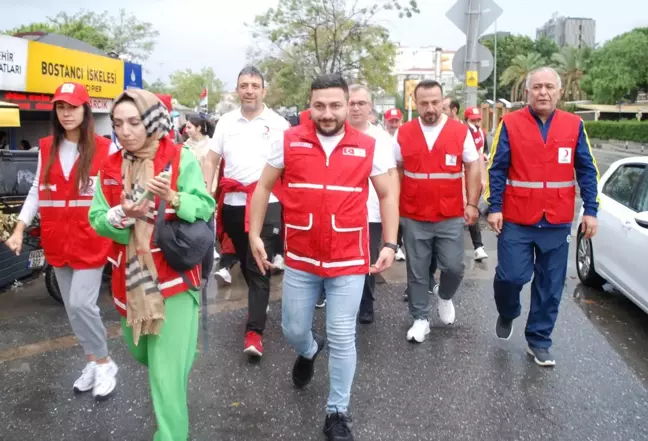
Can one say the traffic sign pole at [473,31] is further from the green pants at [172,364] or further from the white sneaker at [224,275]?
the green pants at [172,364]

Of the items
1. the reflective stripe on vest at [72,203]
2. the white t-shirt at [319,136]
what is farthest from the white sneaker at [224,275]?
the white t-shirt at [319,136]

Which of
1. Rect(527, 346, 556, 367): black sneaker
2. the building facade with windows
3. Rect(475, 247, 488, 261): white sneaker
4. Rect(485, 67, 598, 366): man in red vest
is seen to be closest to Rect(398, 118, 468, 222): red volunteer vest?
Rect(485, 67, 598, 366): man in red vest

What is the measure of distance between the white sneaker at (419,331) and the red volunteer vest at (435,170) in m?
0.84

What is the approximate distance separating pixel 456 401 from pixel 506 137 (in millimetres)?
1850

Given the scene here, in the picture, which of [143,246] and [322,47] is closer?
[143,246]

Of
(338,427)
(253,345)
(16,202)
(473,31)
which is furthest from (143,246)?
(473,31)

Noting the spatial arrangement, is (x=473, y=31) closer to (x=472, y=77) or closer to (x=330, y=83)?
(x=472, y=77)

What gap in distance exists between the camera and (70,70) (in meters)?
15.2

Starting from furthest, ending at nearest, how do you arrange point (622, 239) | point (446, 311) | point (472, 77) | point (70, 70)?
point (70, 70), point (472, 77), point (622, 239), point (446, 311)

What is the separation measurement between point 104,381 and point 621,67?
57531 mm

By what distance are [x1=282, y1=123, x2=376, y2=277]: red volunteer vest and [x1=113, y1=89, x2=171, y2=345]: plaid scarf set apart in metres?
0.74

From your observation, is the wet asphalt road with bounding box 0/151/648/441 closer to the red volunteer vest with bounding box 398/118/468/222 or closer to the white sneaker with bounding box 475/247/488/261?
the red volunteer vest with bounding box 398/118/468/222

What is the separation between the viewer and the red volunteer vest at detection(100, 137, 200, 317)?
2.96 m

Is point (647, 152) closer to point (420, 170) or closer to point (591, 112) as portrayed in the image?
point (591, 112)
